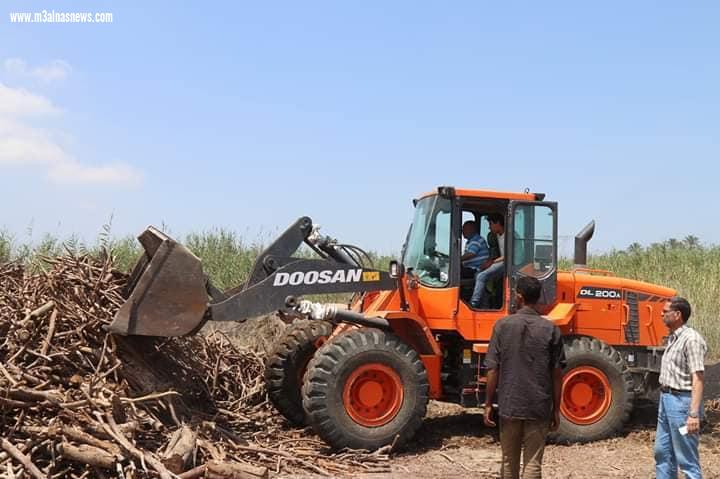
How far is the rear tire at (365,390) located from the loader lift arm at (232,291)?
45cm

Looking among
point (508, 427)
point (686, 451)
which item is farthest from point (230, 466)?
point (686, 451)

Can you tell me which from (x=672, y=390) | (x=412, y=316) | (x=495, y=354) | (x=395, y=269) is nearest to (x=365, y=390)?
(x=412, y=316)

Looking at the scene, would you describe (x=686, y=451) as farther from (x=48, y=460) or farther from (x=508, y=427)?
(x=48, y=460)

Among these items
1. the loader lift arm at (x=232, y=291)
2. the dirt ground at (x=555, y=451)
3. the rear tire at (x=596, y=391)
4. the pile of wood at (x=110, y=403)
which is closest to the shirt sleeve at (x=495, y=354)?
the dirt ground at (x=555, y=451)

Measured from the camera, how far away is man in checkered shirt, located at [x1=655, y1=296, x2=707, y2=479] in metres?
5.53

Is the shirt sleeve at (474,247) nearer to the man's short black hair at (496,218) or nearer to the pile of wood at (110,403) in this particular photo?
the man's short black hair at (496,218)

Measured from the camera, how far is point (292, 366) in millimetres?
8312

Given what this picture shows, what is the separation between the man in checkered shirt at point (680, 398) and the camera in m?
5.53

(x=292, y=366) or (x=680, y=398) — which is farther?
(x=292, y=366)

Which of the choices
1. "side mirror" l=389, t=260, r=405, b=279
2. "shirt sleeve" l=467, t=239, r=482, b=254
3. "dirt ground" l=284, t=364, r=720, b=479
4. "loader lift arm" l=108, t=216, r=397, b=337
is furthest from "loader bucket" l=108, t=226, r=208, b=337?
"shirt sleeve" l=467, t=239, r=482, b=254

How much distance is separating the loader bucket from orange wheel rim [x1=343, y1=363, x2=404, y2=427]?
5.29ft

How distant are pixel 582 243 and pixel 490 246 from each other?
1.32 m

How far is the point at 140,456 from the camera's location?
547 cm

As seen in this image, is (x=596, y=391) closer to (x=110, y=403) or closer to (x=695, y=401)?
(x=695, y=401)
